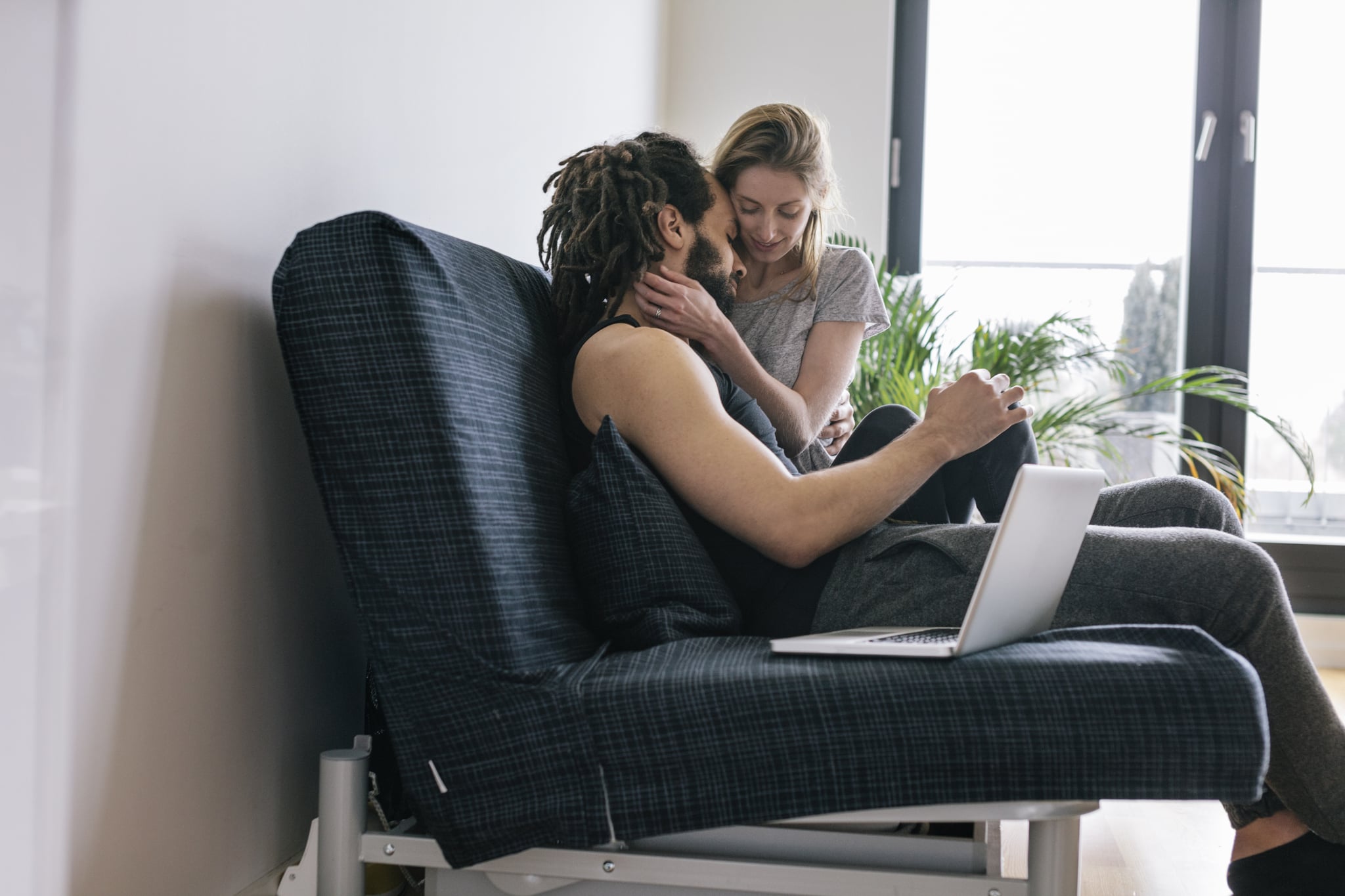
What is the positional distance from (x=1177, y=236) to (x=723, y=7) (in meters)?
1.76

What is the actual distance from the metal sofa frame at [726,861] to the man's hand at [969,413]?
47 cm

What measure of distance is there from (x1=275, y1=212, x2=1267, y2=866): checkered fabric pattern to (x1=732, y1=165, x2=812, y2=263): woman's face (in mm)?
913

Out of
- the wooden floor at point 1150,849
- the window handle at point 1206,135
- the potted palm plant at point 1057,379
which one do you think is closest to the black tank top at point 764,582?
the wooden floor at point 1150,849

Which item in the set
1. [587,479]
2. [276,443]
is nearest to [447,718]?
[587,479]

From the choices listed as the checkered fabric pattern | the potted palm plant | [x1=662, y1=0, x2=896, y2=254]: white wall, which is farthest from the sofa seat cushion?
[x1=662, y1=0, x2=896, y2=254]: white wall

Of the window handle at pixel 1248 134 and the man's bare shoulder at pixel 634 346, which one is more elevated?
the window handle at pixel 1248 134

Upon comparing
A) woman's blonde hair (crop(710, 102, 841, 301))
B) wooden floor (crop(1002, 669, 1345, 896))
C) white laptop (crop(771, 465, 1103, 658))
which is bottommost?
wooden floor (crop(1002, 669, 1345, 896))

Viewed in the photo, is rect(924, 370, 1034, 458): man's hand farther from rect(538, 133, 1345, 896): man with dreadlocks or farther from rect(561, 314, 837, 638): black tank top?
rect(561, 314, 837, 638): black tank top

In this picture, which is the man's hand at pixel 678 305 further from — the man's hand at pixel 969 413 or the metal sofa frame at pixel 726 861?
the metal sofa frame at pixel 726 861

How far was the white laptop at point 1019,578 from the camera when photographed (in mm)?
950

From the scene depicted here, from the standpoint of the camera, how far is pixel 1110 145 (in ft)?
12.4

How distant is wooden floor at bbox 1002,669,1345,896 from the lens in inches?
63.0

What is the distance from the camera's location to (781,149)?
1.94 m

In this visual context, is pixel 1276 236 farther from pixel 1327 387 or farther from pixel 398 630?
pixel 398 630
